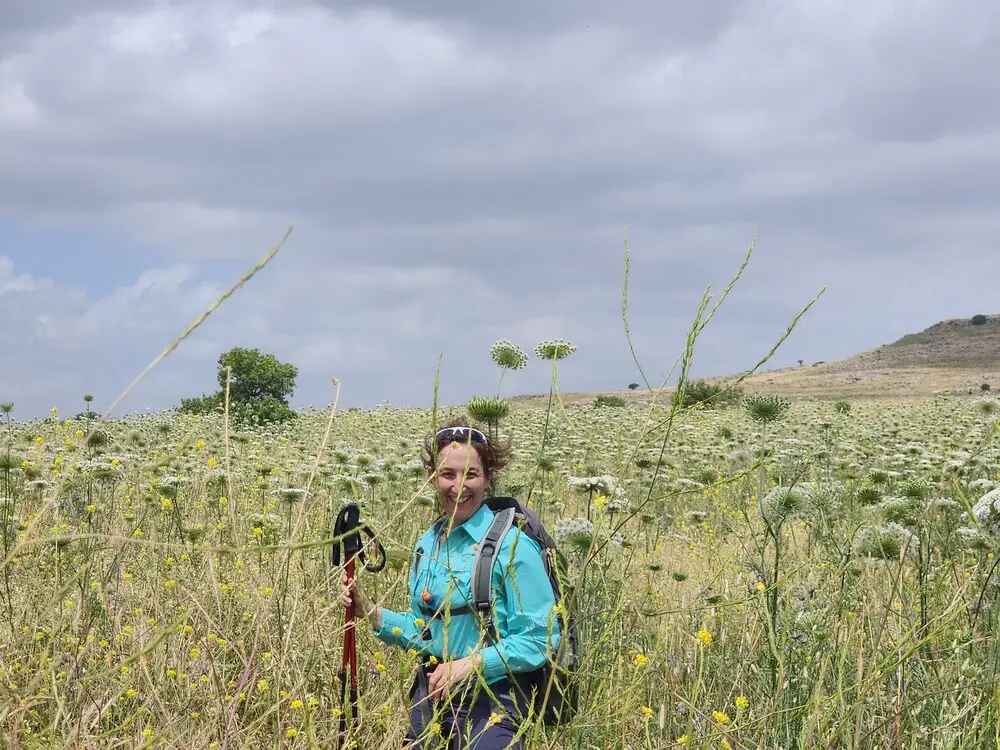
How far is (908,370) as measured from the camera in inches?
3049

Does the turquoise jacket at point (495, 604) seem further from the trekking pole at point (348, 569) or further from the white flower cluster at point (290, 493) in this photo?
the white flower cluster at point (290, 493)

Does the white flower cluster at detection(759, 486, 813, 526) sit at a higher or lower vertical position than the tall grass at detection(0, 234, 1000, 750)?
higher

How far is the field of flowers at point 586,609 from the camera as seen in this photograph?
2.32 m

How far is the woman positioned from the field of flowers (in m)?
0.14

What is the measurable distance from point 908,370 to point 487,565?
80831mm

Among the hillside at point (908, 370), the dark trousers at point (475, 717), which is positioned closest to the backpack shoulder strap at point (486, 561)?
the dark trousers at point (475, 717)

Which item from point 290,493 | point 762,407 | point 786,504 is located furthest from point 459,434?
point 290,493

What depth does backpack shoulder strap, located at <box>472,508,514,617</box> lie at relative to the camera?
327 centimetres

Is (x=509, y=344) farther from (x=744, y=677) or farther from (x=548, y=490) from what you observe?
(x=548, y=490)

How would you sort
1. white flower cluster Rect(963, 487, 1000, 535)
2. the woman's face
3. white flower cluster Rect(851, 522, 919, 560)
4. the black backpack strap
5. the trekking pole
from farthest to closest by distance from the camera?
1. white flower cluster Rect(851, 522, 919, 560)
2. white flower cluster Rect(963, 487, 1000, 535)
3. the woman's face
4. the black backpack strap
5. the trekking pole

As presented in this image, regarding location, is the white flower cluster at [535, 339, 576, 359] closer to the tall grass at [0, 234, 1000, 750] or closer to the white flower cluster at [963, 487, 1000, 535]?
the tall grass at [0, 234, 1000, 750]

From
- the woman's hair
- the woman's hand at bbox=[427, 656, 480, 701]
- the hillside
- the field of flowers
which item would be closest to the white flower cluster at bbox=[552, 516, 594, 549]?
the field of flowers

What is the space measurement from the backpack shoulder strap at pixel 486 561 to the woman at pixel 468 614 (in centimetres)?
3

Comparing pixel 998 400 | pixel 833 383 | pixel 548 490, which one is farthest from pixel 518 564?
pixel 833 383
